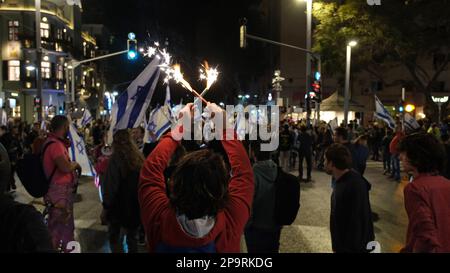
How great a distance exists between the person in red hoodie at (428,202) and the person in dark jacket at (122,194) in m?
3.33

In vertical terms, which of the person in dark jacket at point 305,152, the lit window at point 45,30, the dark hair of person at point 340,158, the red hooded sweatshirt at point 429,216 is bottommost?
the person in dark jacket at point 305,152

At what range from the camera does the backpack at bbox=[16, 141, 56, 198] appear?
5.69 metres

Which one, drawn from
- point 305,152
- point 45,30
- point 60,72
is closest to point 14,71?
point 45,30

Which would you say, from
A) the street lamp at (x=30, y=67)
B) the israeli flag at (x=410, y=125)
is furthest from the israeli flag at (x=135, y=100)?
the street lamp at (x=30, y=67)

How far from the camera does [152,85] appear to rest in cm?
588

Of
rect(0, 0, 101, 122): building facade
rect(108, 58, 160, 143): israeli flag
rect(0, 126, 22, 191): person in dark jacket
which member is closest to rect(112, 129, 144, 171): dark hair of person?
rect(108, 58, 160, 143): israeli flag

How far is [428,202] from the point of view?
3098mm

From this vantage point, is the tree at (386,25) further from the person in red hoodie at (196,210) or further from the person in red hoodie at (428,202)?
the person in red hoodie at (196,210)

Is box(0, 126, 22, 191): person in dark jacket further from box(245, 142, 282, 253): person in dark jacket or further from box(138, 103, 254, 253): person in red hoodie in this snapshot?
box(138, 103, 254, 253): person in red hoodie

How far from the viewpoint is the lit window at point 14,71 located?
42944 mm

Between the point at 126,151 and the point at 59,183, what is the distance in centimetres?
91

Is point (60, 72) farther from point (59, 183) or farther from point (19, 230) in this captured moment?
point (19, 230)

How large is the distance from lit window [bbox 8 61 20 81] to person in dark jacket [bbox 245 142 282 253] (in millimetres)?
43384
